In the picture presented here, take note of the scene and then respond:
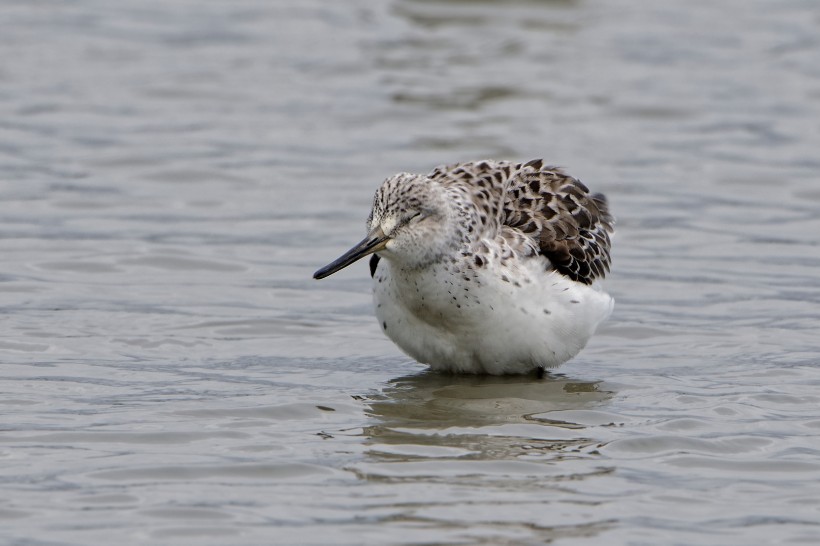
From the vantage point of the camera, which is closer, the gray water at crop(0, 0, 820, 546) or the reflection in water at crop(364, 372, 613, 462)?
the gray water at crop(0, 0, 820, 546)

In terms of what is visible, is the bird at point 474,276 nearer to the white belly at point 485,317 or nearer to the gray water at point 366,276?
the white belly at point 485,317

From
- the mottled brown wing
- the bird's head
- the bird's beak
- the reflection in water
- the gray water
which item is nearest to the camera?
the gray water

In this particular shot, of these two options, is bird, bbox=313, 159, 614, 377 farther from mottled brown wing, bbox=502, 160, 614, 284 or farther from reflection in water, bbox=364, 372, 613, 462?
reflection in water, bbox=364, 372, 613, 462

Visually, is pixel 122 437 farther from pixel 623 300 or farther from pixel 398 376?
pixel 623 300

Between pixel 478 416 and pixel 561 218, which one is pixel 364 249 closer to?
pixel 478 416

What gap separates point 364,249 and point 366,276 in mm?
4255

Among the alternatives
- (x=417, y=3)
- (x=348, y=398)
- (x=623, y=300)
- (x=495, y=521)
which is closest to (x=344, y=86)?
(x=417, y=3)

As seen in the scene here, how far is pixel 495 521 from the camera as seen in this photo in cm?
797

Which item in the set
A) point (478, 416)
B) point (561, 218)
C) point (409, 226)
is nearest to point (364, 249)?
point (409, 226)

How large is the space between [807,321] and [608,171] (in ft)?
17.6

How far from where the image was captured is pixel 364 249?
9.94 meters

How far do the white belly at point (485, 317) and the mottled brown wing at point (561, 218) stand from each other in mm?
260

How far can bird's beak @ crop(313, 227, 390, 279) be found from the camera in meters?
9.91

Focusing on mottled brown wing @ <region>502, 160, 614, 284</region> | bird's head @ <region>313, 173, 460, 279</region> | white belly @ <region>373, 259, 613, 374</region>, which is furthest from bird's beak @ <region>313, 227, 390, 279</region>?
mottled brown wing @ <region>502, 160, 614, 284</region>
